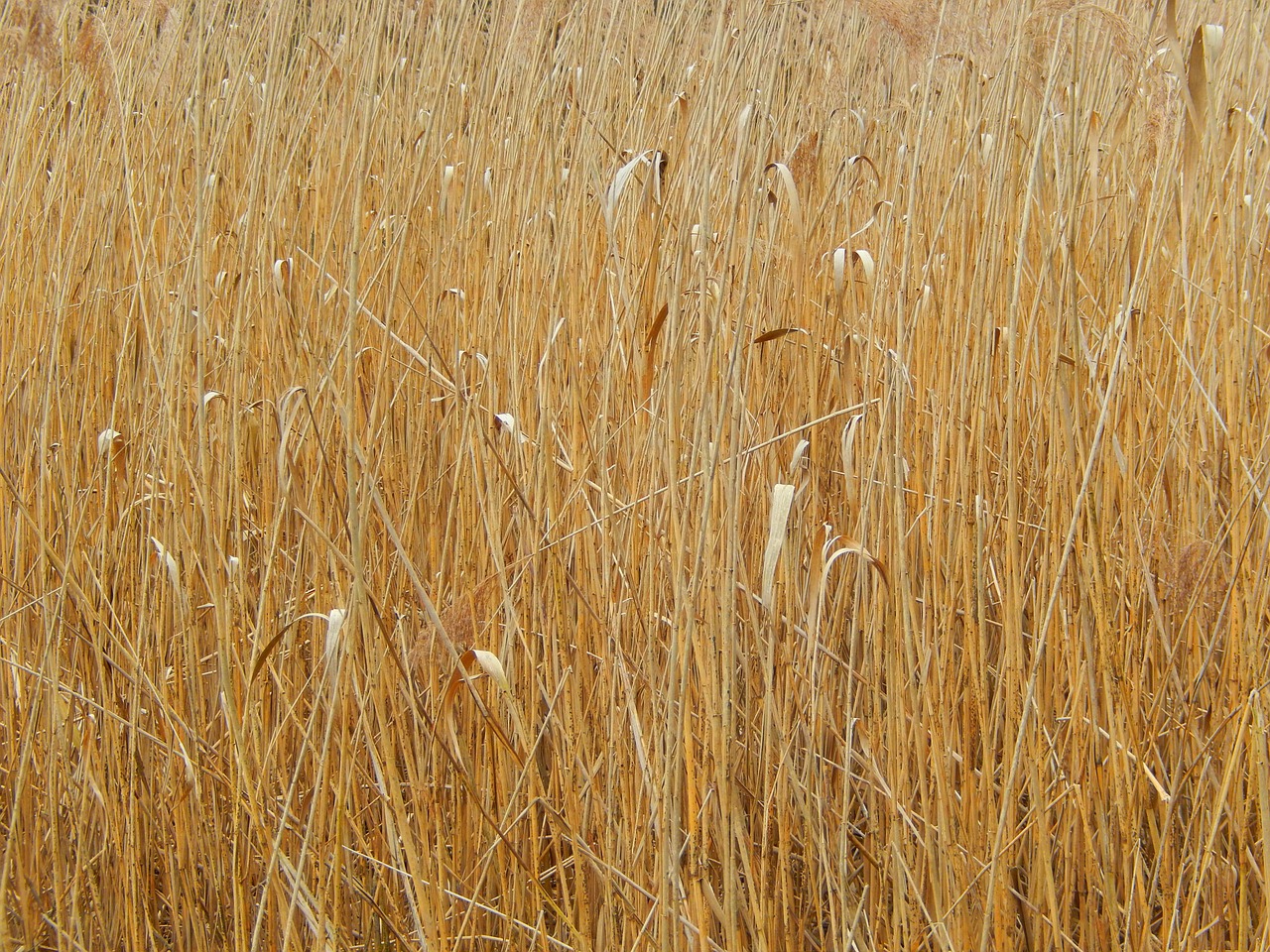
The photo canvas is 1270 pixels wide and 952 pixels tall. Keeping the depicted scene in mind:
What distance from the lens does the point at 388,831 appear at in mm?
763

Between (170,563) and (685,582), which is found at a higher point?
(685,582)

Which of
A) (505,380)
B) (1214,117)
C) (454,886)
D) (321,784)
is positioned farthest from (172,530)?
(1214,117)

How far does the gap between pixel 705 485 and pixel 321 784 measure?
0.33 metres

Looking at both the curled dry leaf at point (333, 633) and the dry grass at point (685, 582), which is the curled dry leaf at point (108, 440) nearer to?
the dry grass at point (685, 582)

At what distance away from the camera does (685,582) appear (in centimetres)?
66

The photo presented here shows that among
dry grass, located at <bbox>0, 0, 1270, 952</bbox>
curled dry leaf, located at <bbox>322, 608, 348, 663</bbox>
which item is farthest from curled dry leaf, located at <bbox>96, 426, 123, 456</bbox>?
curled dry leaf, located at <bbox>322, 608, 348, 663</bbox>

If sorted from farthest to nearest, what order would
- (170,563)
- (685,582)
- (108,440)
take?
1. (108,440)
2. (170,563)
3. (685,582)

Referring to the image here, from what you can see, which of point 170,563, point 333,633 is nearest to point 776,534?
point 333,633

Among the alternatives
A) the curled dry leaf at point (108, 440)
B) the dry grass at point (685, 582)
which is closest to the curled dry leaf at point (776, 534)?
the dry grass at point (685, 582)

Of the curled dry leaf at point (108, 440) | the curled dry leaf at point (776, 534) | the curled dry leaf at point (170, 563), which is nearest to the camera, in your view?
the curled dry leaf at point (776, 534)

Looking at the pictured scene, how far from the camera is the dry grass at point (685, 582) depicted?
2.32ft

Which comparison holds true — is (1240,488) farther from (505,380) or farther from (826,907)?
(505,380)

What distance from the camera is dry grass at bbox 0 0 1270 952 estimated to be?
2.32 ft

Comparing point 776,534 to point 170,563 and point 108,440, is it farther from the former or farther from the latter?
point 108,440
